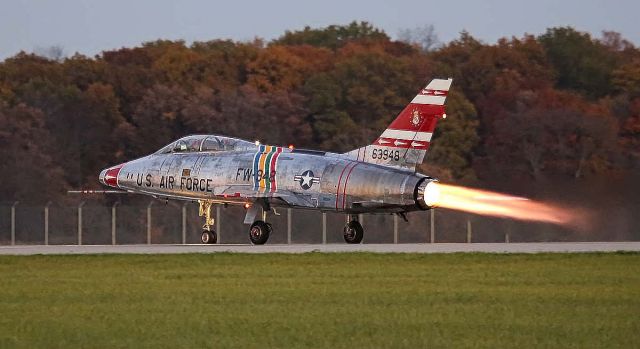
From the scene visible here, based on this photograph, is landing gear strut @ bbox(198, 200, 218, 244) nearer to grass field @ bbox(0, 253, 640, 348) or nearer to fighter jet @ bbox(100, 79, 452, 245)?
fighter jet @ bbox(100, 79, 452, 245)

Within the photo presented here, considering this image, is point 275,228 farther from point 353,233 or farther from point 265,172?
point 265,172

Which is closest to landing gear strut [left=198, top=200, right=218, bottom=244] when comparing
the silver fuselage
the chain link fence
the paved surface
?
the silver fuselage

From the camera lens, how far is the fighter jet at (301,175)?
38.5 metres

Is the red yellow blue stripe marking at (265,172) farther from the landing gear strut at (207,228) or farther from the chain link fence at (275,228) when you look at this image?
the chain link fence at (275,228)

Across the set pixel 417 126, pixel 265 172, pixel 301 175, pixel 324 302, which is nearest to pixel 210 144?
pixel 265 172

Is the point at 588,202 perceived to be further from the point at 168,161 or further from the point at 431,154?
the point at 431,154

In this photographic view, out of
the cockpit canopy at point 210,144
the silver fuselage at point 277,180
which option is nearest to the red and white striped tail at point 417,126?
the silver fuselage at point 277,180

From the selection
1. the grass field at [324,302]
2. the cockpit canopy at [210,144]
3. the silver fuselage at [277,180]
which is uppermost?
the cockpit canopy at [210,144]

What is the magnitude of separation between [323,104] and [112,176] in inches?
1483

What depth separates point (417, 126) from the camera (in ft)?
127

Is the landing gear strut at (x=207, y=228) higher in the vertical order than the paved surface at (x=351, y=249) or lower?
higher

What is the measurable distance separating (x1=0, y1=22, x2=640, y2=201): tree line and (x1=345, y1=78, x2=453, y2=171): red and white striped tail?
26.2 metres

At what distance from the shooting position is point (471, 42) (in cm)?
9425

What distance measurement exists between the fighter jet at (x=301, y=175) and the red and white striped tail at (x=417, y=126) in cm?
2
